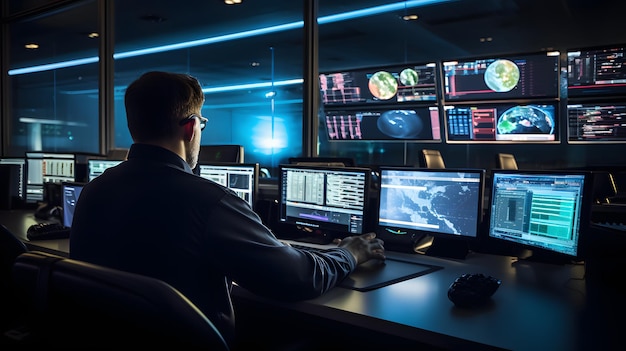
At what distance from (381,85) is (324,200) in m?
2.55

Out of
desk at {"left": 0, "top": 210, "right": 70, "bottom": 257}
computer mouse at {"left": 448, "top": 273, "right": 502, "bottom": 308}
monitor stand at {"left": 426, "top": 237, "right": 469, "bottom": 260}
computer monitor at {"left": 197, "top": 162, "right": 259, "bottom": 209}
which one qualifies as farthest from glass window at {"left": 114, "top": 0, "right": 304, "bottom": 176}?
computer mouse at {"left": 448, "top": 273, "right": 502, "bottom": 308}

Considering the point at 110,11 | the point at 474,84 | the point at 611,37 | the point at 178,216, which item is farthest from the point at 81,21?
the point at 611,37

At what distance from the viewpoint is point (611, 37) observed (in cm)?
571

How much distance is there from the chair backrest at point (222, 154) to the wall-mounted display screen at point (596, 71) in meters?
2.62

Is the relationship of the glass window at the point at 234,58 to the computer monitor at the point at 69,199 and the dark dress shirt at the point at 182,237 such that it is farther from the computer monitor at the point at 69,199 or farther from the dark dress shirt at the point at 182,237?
the dark dress shirt at the point at 182,237

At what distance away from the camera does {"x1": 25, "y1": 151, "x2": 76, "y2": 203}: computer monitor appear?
12.2ft

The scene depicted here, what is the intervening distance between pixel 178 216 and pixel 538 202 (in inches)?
49.0

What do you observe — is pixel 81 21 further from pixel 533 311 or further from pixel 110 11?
pixel 533 311

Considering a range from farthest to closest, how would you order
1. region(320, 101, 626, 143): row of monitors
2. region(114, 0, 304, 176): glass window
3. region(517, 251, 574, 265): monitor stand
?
region(114, 0, 304, 176): glass window < region(320, 101, 626, 143): row of monitors < region(517, 251, 574, 265): monitor stand

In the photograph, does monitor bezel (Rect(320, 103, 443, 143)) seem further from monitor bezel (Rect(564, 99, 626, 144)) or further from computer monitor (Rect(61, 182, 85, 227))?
computer monitor (Rect(61, 182, 85, 227))

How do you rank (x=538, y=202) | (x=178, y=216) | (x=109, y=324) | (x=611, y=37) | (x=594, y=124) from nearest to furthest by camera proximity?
1. (x=109, y=324)
2. (x=178, y=216)
3. (x=538, y=202)
4. (x=594, y=124)
5. (x=611, y=37)

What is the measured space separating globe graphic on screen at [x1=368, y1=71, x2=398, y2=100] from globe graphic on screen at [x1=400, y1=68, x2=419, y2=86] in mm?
77

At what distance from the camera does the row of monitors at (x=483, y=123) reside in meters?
3.96

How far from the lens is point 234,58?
798 centimetres
